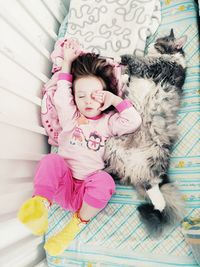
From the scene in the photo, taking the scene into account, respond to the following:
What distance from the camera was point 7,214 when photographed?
101cm

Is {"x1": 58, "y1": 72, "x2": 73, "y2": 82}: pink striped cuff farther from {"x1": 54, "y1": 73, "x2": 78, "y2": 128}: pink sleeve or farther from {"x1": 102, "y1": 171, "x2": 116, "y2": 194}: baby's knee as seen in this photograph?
{"x1": 102, "y1": 171, "x2": 116, "y2": 194}: baby's knee

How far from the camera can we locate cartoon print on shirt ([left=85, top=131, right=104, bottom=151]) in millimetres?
1137

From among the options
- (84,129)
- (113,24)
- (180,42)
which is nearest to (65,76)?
(84,129)

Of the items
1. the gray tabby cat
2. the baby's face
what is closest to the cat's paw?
the gray tabby cat

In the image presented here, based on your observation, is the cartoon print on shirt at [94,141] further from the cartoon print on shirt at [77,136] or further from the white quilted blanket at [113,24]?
the white quilted blanket at [113,24]

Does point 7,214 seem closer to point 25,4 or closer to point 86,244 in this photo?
point 86,244

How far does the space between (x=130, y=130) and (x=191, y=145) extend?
21cm

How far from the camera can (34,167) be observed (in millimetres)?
1144

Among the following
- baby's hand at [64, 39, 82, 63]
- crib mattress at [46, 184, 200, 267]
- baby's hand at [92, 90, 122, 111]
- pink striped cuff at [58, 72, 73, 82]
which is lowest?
crib mattress at [46, 184, 200, 267]

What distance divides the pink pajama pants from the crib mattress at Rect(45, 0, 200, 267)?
0.09 meters

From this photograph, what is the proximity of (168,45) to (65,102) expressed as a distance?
44 cm

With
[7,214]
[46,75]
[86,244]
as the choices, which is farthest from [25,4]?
[86,244]

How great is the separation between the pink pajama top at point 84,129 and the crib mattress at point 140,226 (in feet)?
0.48

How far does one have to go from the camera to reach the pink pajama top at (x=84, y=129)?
112 cm
